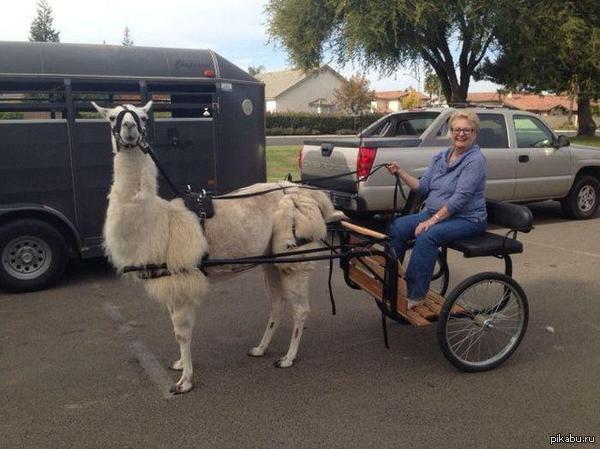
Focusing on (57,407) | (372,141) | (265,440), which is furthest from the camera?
(372,141)

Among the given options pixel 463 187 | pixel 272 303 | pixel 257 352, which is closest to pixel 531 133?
pixel 463 187

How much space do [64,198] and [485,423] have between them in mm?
5030

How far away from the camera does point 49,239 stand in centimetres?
653

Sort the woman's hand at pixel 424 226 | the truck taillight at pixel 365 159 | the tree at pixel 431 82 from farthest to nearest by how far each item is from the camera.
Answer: the tree at pixel 431 82
the truck taillight at pixel 365 159
the woman's hand at pixel 424 226

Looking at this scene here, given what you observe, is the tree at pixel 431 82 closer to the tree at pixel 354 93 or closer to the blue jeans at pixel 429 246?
the blue jeans at pixel 429 246

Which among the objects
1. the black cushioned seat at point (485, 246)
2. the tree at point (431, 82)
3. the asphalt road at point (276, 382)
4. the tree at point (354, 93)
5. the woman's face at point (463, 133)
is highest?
the tree at point (354, 93)

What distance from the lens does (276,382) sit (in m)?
4.29

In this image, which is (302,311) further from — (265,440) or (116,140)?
(116,140)

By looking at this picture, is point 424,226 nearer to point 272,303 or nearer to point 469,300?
point 469,300

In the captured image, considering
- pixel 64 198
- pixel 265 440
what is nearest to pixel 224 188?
pixel 64 198

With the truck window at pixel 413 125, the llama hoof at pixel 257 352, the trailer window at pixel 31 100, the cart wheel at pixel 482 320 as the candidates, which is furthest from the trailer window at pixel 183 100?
the cart wheel at pixel 482 320

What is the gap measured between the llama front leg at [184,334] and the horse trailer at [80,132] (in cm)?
313

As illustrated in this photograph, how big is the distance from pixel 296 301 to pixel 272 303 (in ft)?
1.12

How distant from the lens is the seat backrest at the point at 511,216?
4.66m
